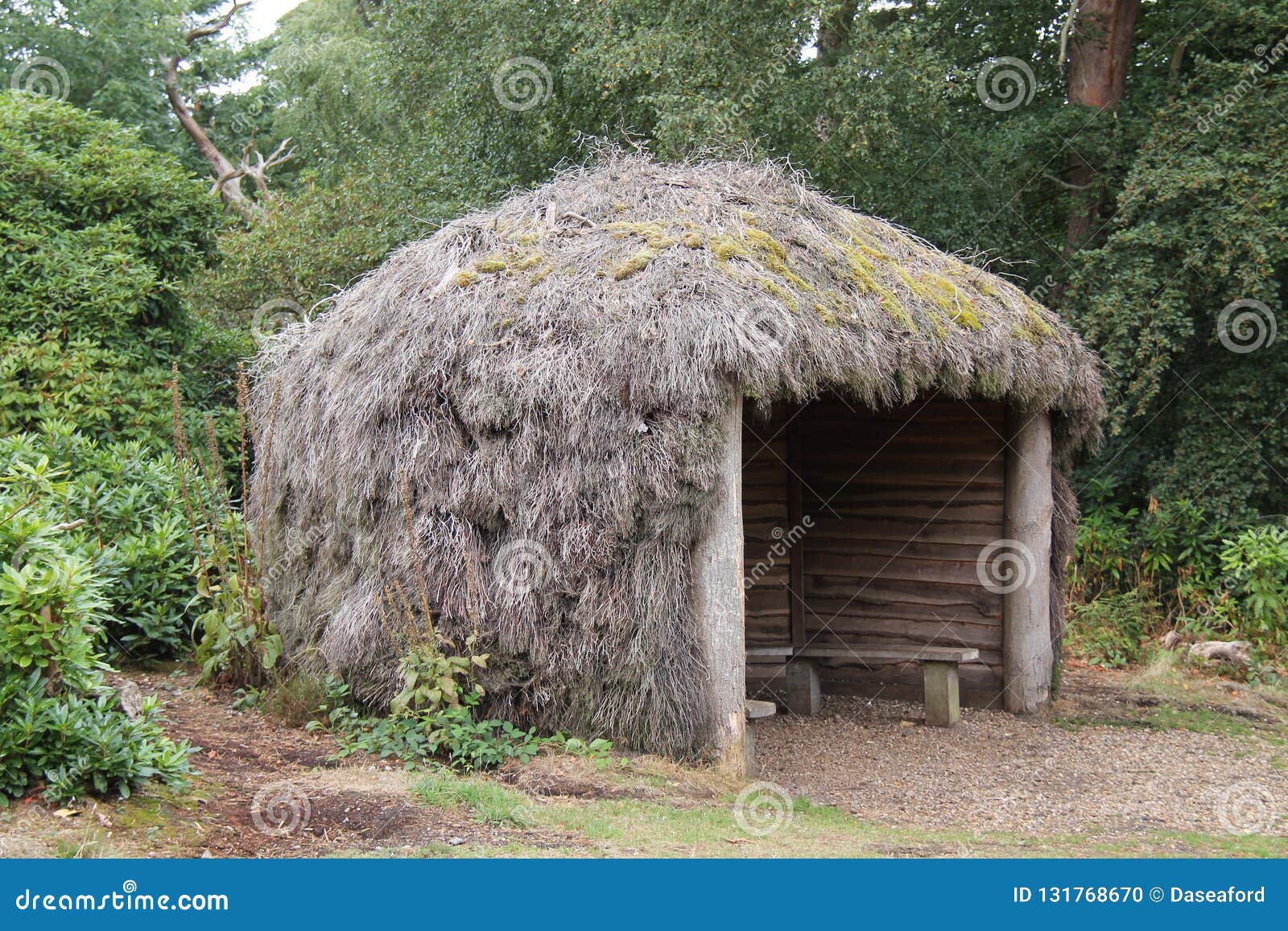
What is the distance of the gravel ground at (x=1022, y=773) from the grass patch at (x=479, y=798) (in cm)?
190

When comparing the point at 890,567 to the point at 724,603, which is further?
the point at 890,567

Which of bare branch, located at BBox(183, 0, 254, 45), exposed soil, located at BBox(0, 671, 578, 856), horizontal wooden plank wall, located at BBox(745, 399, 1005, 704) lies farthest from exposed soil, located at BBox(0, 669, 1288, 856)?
bare branch, located at BBox(183, 0, 254, 45)

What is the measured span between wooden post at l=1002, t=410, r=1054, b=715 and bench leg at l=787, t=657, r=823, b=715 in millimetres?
1486

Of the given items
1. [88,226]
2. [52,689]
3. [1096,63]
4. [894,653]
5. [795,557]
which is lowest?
[894,653]

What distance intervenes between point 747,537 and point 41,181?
24.2 feet

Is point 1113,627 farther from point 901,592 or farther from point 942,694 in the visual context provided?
point 942,694

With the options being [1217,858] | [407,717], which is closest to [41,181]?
[407,717]

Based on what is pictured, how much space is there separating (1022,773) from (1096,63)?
31.7 feet

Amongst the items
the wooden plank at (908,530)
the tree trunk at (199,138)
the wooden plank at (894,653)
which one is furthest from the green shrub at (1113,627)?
the tree trunk at (199,138)

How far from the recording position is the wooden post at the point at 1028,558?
8.94 meters

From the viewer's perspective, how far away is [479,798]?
5.80 meters

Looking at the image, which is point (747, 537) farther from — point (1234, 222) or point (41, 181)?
point (41, 181)

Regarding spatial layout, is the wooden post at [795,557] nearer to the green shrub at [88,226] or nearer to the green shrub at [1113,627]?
the green shrub at [1113,627]

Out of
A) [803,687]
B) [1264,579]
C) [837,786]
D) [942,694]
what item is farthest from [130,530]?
[1264,579]
